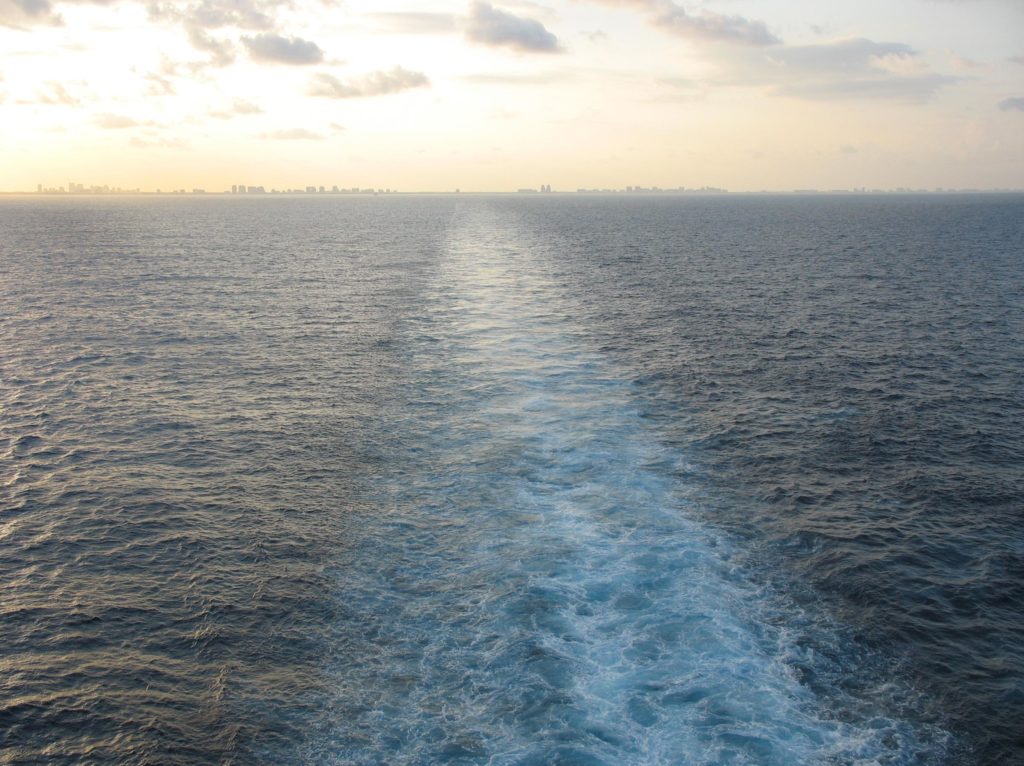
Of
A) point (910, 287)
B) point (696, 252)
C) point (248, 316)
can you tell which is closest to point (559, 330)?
point (248, 316)

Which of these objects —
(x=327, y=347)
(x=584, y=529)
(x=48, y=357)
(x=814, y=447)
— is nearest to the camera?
(x=584, y=529)

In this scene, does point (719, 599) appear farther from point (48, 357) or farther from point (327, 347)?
point (48, 357)

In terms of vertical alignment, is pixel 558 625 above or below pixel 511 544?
below

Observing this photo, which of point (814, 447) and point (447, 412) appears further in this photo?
point (447, 412)

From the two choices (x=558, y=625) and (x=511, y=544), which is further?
(x=511, y=544)

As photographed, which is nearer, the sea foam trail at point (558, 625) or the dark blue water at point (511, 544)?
the sea foam trail at point (558, 625)
